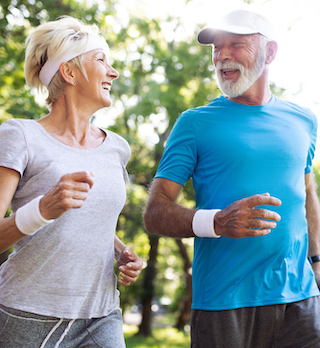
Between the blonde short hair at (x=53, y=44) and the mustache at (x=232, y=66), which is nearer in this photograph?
the blonde short hair at (x=53, y=44)

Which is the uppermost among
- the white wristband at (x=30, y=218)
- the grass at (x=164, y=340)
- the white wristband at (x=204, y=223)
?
the white wristband at (x=30, y=218)

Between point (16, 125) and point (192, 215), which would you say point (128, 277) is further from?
point (16, 125)

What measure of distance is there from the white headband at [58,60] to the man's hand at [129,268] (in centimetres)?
109

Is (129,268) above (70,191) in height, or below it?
below

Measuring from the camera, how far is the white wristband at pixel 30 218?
175cm

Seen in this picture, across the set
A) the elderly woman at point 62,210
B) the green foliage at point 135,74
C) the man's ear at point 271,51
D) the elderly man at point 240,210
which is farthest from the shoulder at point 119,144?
the green foliage at point 135,74

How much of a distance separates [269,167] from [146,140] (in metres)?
14.9

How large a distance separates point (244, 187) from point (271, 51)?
1097 mm

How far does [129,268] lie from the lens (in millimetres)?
2279

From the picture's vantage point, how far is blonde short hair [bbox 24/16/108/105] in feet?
7.83

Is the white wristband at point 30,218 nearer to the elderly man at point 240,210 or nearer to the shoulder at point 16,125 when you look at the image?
the shoulder at point 16,125

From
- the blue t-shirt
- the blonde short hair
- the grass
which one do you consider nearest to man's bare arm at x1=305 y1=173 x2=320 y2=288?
the blue t-shirt

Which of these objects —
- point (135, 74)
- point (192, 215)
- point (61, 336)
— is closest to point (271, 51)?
A: point (192, 215)

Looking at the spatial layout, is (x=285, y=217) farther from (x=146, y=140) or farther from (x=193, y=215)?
(x=146, y=140)
